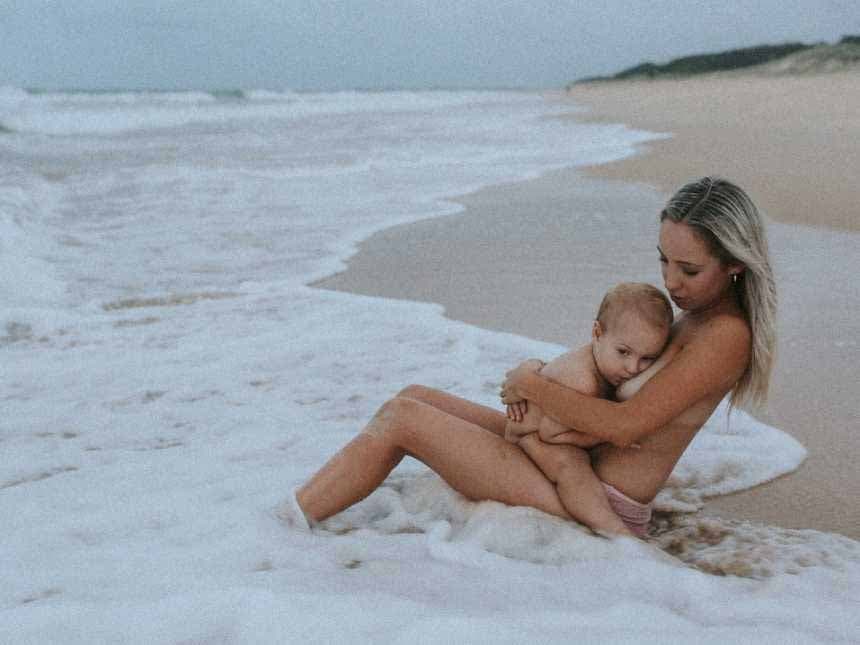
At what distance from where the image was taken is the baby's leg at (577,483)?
286 cm

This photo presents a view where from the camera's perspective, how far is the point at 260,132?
27312mm

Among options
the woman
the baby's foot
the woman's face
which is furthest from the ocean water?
the woman's face

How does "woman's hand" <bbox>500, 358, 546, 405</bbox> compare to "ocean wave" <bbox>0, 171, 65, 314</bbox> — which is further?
"ocean wave" <bbox>0, 171, 65, 314</bbox>

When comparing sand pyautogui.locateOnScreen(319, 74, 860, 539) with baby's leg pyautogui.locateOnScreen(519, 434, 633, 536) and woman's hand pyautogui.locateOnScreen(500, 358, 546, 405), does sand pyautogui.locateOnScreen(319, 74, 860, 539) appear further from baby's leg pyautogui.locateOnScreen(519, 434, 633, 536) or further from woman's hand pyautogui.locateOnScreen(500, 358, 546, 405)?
woman's hand pyautogui.locateOnScreen(500, 358, 546, 405)

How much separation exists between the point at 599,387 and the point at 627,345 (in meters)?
0.19

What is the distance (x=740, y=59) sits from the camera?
90688 millimetres

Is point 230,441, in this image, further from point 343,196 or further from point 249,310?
point 343,196

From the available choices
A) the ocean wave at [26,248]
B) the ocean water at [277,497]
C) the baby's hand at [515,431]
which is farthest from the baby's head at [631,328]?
the ocean wave at [26,248]

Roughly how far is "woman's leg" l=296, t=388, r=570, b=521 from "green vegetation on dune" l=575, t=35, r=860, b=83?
231ft

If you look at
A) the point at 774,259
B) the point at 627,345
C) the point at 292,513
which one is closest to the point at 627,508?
the point at 627,345

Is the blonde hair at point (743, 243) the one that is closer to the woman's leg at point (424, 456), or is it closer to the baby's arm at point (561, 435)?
the baby's arm at point (561, 435)

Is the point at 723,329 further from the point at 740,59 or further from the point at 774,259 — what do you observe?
the point at 740,59

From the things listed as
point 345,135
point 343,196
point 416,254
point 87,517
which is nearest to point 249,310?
point 416,254

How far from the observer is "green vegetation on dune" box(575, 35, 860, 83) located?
68.9 meters
